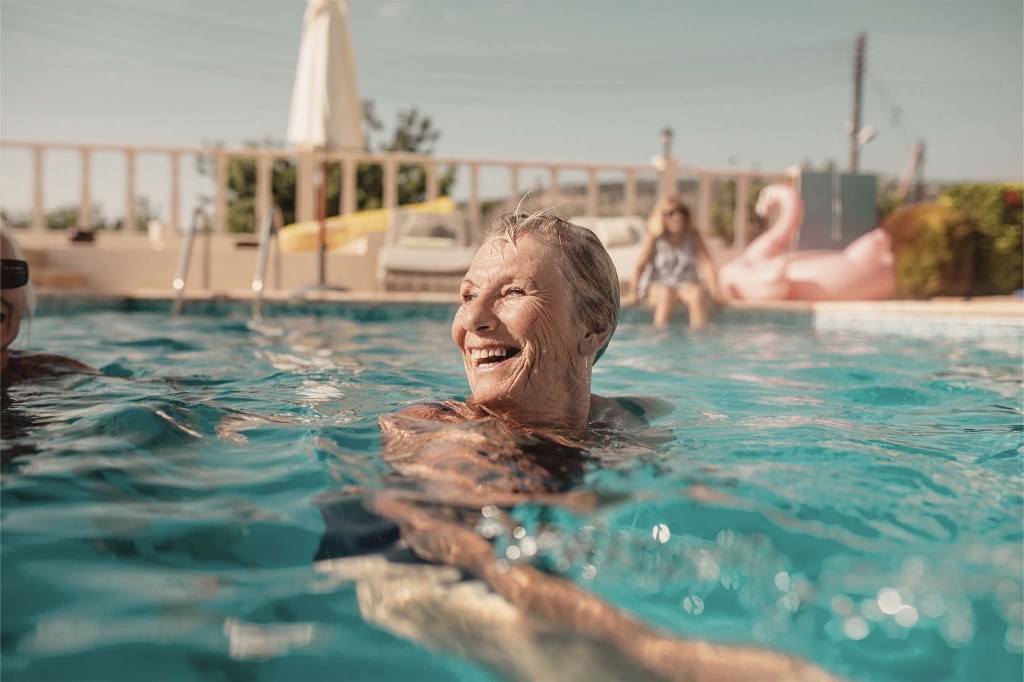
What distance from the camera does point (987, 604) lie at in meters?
1.21

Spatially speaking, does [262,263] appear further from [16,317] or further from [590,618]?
[590,618]

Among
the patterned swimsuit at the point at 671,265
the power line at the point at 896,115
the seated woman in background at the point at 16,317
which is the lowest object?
the seated woman in background at the point at 16,317

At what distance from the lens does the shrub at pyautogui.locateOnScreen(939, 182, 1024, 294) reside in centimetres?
1138

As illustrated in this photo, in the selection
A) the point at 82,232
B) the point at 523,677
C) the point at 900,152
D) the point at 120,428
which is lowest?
the point at 523,677

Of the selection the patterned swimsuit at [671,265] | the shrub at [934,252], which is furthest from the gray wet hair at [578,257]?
the shrub at [934,252]

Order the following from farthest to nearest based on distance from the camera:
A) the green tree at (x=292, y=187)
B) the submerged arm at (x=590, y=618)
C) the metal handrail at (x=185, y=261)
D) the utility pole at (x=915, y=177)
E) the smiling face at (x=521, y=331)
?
the green tree at (x=292, y=187), the utility pole at (x=915, y=177), the metal handrail at (x=185, y=261), the smiling face at (x=521, y=331), the submerged arm at (x=590, y=618)

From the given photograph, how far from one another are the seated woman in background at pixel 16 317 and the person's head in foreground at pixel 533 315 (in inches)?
59.6

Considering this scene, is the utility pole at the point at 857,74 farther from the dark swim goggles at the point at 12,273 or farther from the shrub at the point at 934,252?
the dark swim goggles at the point at 12,273

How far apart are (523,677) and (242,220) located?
122 feet

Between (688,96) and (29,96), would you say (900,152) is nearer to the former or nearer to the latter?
(688,96)

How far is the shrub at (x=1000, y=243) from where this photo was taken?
1138cm

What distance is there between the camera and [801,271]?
33.7ft

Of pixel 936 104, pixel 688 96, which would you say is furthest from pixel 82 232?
pixel 688 96

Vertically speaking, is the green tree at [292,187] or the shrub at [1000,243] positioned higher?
the green tree at [292,187]
